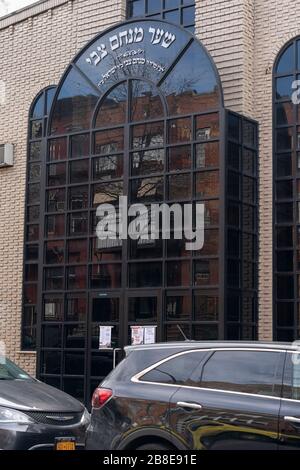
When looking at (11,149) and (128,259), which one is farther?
(11,149)

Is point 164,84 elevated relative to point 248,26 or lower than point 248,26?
lower

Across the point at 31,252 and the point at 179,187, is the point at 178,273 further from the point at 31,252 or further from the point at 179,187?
the point at 31,252

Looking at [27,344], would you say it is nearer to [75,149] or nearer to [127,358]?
[75,149]

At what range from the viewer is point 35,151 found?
16.0 m

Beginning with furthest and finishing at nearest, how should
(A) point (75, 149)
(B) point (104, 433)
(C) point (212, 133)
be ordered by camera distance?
(A) point (75, 149) → (C) point (212, 133) → (B) point (104, 433)

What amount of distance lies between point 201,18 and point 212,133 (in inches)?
103

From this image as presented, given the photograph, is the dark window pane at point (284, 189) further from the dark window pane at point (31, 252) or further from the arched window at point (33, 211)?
the dark window pane at point (31, 252)

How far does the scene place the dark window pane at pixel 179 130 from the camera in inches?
498

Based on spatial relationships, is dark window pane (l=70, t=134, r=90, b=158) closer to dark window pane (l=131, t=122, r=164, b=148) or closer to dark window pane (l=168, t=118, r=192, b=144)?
dark window pane (l=131, t=122, r=164, b=148)

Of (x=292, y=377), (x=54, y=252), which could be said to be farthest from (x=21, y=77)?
(x=292, y=377)

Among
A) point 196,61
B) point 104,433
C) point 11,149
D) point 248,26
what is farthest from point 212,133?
point 104,433

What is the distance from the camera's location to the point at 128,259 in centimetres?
1302

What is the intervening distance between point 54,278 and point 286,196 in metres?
4.61

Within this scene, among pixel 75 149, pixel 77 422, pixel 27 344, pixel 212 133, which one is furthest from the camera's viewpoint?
pixel 27 344
